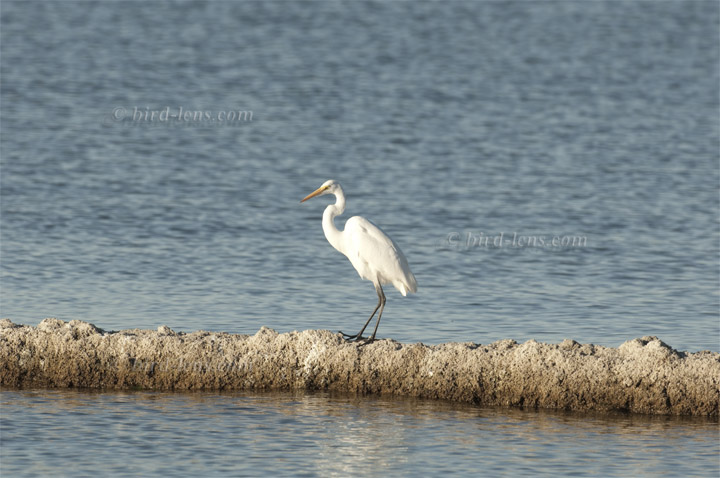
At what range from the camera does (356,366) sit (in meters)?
→ 10.7

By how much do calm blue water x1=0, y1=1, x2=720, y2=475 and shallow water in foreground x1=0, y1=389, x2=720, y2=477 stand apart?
0.24 ft

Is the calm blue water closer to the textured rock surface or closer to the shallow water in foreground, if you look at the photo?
the shallow water in foreground

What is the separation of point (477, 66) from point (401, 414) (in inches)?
1292

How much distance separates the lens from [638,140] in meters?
29.6

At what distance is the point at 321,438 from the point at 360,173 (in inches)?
618

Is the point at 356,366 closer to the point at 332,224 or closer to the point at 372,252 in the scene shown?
the point at 372,252

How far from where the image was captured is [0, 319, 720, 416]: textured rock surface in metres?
10.2

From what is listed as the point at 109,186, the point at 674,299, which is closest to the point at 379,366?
the point at 674,299

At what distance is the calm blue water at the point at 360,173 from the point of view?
557 inches

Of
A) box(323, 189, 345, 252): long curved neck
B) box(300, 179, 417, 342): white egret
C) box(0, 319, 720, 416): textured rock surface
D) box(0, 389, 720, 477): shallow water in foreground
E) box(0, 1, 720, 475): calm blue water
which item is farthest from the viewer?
box(0, 1, 720, 475): calm blue water

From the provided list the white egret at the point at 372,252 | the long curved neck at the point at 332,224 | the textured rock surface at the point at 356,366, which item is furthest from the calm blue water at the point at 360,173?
the long curved neck at the point at 332,224

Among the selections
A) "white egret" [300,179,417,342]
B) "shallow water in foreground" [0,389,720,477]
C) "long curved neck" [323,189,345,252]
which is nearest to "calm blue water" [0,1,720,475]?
"shallow water in foreground" [0,389,720,477]

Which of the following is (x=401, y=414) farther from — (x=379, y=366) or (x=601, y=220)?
(x=601, y=220)

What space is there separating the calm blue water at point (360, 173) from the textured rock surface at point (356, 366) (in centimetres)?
32
